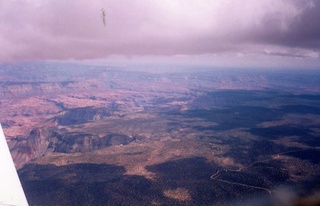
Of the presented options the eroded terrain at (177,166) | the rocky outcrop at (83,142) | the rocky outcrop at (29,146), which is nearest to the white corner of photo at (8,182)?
the eroded terrain at (177,166)

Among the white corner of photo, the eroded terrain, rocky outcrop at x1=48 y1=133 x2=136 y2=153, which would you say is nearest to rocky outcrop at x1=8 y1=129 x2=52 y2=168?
the eroded terrain

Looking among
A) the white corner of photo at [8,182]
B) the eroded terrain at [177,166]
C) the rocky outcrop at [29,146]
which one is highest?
the white corner of photo at [8,182]

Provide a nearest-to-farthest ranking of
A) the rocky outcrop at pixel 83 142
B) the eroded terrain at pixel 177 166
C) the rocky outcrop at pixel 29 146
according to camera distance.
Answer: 1. the eroded terrain at pixel 177 166
2. the rocky outcrop at pixel 83 142
3. the rocky outcrop at pixel 29 146

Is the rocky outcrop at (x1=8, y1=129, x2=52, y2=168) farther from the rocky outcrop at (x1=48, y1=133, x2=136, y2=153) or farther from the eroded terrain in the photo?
the rocky outcrop at (x1=48, y1=133, x2=136, y2=153)

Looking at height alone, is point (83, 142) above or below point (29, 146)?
above

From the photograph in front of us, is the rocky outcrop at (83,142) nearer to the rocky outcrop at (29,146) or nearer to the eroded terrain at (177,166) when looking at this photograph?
the eroded terrain at (177,166)

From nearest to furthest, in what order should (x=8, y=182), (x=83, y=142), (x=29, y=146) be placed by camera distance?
(x=8, y=182) < (x=83, y=142) < (x=29, y=146)

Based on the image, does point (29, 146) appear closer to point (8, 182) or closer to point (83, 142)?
point (83, 142)

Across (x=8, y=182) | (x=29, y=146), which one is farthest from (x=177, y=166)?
(x=29, y=146)
